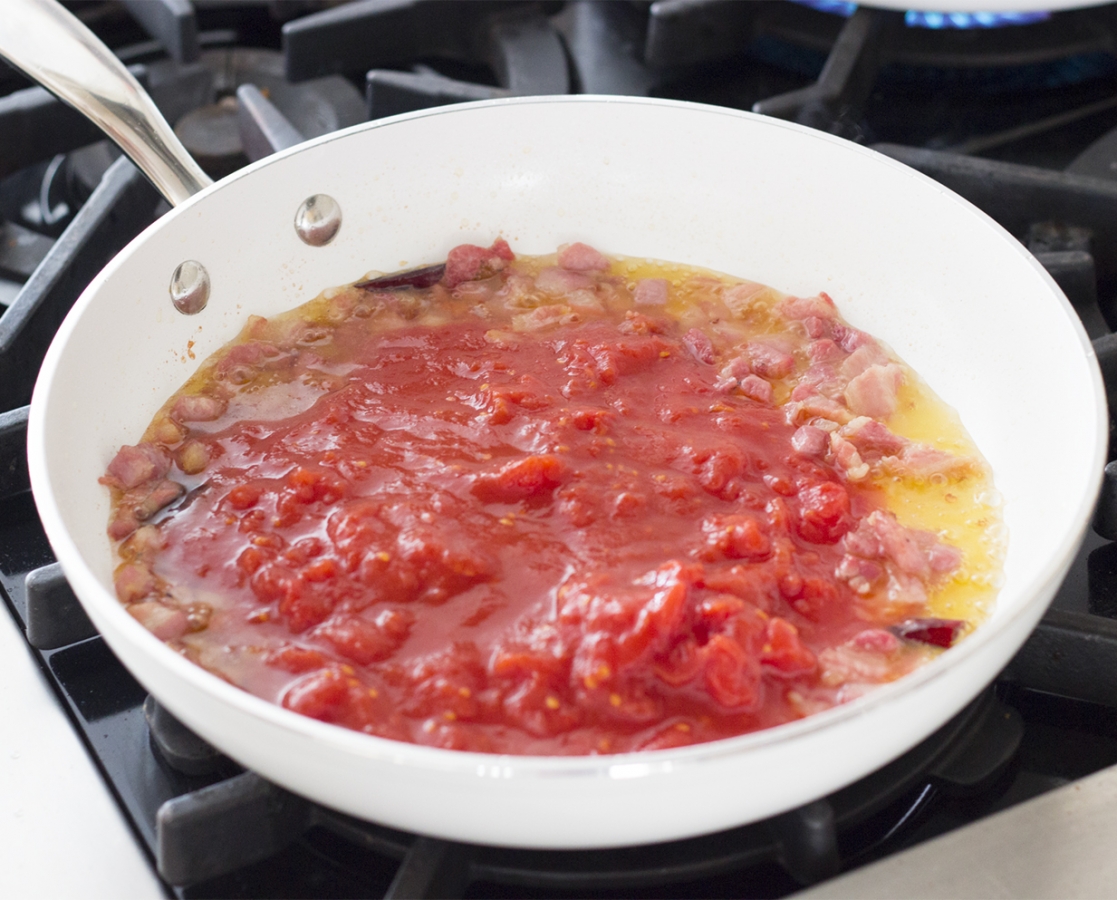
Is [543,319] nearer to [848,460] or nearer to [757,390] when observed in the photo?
[757,390]

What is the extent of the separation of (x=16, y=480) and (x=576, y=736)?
962 mm

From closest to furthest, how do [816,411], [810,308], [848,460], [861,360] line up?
[848,460], [816,411], [861,360], [810,308]

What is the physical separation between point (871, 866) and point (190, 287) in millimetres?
1344

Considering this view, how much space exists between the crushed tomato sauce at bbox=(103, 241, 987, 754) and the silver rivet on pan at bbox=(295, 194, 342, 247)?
0.12 metres

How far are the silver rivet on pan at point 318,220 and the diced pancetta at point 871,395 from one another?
95cm

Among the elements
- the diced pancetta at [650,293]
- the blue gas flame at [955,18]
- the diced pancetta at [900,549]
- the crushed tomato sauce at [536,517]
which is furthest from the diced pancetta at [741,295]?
the blue gas flame at [955,18]

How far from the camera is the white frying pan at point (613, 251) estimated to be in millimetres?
1012

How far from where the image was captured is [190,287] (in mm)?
1834

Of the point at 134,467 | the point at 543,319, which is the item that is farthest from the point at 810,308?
the point at 134,467

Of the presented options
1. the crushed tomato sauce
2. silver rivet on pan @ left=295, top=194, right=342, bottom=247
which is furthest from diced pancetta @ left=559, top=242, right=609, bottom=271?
silver rivet on pan @ left=295, top=194, right=342, bottom=247

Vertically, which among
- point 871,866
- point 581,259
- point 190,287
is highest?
point 190,287

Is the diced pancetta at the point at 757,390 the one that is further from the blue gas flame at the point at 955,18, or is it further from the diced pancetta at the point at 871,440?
the blue gas flame at the point at 955,18

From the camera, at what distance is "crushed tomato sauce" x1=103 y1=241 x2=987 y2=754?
1268 mm

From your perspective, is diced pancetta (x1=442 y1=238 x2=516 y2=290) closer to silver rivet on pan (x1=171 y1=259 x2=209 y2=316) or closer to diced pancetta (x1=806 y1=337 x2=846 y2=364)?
silver rivet on pan (x1=171 y1=259 x2=209 y2=316)
